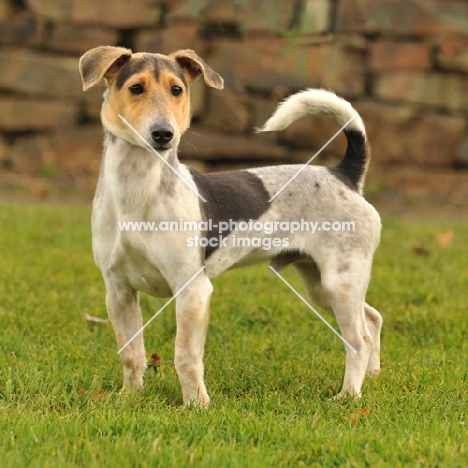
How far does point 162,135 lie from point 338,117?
1.32 m

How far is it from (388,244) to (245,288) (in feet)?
7.59

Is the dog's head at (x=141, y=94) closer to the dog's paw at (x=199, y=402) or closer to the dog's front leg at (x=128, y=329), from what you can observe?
the dog's front leg at (x=128, y=329)

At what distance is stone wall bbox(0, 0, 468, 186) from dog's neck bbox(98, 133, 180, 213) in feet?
22.0

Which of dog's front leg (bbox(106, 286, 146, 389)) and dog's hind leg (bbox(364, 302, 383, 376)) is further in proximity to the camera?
dog's hind leg (bbox(364, 302, 383, 376))

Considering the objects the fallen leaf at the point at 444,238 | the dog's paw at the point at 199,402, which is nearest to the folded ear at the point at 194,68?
the dog's paw at the point at 199,402

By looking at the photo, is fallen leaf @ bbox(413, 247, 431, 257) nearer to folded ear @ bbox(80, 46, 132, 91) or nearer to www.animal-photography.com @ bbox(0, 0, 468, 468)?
www.animal-photography.com @ bbox(0, 0, 468, 468)

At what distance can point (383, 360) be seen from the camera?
195 inches

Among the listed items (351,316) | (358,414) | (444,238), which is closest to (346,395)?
(358,414)

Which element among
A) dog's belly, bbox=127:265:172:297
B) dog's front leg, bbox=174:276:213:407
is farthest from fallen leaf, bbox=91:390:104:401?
dog's belly, bbox=127:265:172:297

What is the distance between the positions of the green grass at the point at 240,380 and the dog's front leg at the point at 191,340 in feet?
0.50

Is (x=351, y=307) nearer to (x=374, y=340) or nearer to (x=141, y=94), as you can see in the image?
(x=374, y=340)

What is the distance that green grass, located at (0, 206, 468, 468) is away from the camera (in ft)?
10.8

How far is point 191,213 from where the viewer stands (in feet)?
13.4

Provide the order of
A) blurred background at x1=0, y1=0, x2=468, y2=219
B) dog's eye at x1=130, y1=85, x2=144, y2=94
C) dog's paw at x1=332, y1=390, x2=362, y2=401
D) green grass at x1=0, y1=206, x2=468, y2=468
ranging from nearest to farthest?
green grass at x1=0, y1=206, x2=468, y2=468, dog's eye at x1=130, y1=85, x2=144, y2=94, dog's paw at x1=332, y1=390, x2=362, y2=401, blurred background at x1=0, y1=0, x2=468, y2=219
